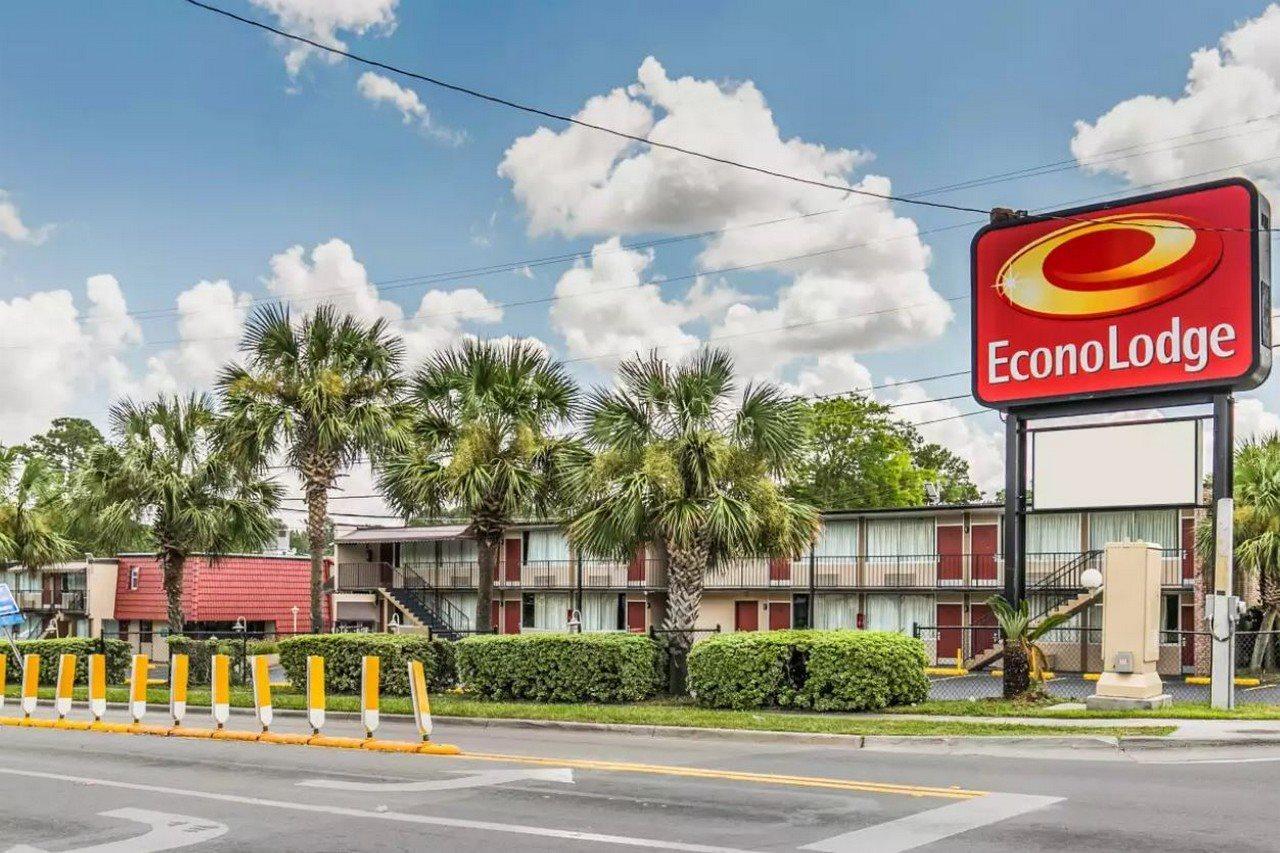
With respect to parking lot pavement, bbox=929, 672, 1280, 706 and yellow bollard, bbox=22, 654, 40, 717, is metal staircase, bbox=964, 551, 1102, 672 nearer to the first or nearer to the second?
parking lot pavement, bbox=929, 672, 1280, 706

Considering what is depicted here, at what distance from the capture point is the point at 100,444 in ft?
116

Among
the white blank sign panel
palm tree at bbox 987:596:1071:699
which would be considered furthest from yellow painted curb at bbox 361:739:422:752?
the white blank sign panel

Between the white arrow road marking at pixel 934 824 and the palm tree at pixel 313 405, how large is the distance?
22347mm

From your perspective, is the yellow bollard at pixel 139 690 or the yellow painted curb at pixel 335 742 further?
the yellow bollard at pixel 139 690

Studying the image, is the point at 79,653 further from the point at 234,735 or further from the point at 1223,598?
the point at 1223,598

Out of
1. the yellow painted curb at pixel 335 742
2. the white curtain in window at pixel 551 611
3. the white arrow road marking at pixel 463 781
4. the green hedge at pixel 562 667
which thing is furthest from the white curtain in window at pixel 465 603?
the white arrow road marking at pixel 463 781

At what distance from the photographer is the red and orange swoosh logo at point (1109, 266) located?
20.5 m

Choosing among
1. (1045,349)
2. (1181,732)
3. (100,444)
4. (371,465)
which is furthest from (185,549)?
(1181,732)

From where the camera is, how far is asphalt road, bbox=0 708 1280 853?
10.0 m

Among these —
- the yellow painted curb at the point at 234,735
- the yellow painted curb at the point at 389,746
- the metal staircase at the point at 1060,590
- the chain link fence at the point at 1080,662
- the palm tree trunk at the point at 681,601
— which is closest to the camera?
the yellow painted curb at the point at 389,746

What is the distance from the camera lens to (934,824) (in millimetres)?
10406

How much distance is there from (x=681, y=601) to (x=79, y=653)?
16.6 m

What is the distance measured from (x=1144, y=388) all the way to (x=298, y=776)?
14.0 meters

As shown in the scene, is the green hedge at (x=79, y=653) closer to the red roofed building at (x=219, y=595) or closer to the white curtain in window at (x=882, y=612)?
the red roofed building at (x=219, y=595)
